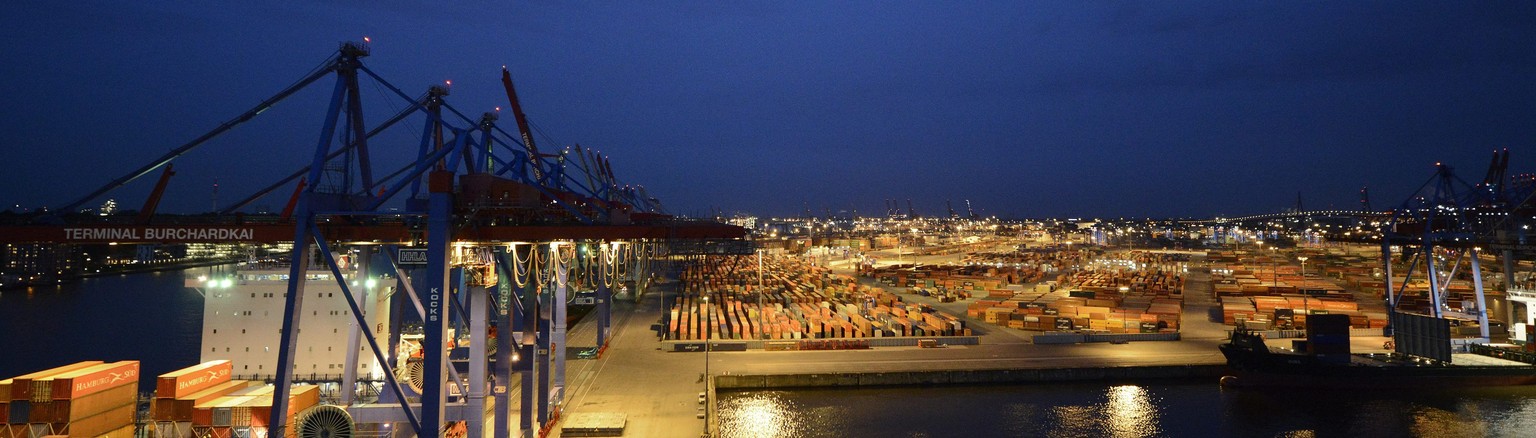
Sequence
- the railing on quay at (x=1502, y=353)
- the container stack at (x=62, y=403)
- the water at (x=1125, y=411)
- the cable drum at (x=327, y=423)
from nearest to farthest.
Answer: the cable drum at (x=327, y=423), the container stack at (x=62, y=403), the water at (x=1125, y=411), the railing on quay at (x=1502, y=353)

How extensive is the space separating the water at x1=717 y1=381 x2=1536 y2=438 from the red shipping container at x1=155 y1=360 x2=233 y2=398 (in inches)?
480

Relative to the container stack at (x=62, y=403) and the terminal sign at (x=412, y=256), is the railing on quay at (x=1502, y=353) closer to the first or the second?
the terminal sign at (x=412, y=256)

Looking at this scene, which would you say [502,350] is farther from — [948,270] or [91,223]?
[948,270]

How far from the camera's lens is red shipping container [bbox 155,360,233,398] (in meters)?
13.9

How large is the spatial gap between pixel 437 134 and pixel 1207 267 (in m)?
93.3

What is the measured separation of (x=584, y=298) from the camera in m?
50.5

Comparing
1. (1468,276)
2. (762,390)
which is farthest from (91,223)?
(1468,276)

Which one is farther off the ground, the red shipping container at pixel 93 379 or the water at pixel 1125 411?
the red shipping container at pixel 93 379

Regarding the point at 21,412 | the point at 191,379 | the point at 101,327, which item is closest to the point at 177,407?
the point at 191,379

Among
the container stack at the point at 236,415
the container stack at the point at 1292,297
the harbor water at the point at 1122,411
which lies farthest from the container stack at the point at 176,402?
the container stack at the point at 1292,297

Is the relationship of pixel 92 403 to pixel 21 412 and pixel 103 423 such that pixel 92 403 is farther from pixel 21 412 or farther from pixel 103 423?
pixel 21 412

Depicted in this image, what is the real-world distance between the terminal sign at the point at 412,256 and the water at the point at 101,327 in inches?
989

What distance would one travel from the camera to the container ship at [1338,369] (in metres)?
25.9

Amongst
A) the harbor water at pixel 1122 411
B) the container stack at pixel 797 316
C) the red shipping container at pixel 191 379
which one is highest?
the red shipping container at pixel 191 379
